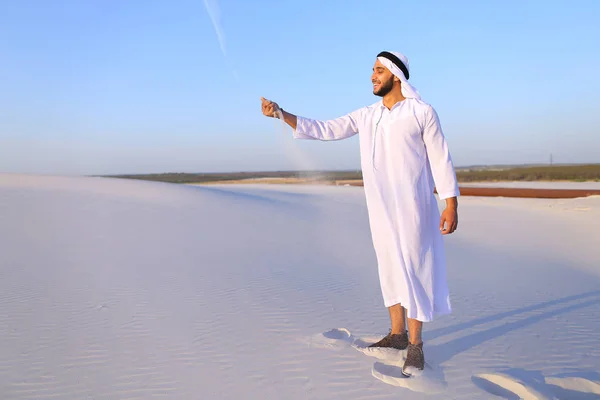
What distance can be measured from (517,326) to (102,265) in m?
5.53

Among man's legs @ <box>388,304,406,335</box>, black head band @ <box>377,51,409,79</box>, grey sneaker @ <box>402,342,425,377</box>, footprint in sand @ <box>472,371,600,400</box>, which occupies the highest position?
black head band @ <box>377,51,409,79</box>

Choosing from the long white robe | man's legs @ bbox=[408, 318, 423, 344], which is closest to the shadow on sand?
man's legs @ bbox=[408, 318, 423, 344]

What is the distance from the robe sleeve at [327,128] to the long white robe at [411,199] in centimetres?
31

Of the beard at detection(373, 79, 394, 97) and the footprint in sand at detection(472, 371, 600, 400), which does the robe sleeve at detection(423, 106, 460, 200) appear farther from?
the footprint in sand at detection(472, 371, 600, 400)

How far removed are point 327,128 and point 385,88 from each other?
58 centimetres

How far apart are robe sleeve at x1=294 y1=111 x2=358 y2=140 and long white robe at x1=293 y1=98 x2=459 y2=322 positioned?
308mm

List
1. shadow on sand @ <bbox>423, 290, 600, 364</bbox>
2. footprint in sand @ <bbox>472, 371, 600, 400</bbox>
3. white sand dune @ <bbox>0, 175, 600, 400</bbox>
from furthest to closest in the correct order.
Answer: shadow on sand @ <bbox>423, 290, 600, 364</bbox>, white sand dune @ <bbox>0, 175, 600, 400</bbox>, footprint in sand @ <bbox>472, 371, 600, 400</bbox>

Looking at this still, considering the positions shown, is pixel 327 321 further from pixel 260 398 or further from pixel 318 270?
pixel 318 270

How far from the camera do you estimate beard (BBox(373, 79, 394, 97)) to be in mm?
3521

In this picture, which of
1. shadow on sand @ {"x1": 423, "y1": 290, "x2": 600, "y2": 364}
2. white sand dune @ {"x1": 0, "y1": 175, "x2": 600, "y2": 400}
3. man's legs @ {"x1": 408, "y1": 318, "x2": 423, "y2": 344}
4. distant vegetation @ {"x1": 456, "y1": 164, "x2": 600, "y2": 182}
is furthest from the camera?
distant vegetation @ {"x1": 456, "y1": 164, "x2": 600, "y2": 182}

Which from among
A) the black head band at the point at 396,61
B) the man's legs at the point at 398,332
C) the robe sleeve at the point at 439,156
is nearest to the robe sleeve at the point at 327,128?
the black head band at the point at 396,61

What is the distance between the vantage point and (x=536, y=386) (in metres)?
3.41

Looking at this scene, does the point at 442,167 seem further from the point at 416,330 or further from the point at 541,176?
the point at 541,176

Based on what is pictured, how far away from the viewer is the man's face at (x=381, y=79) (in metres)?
3.51
